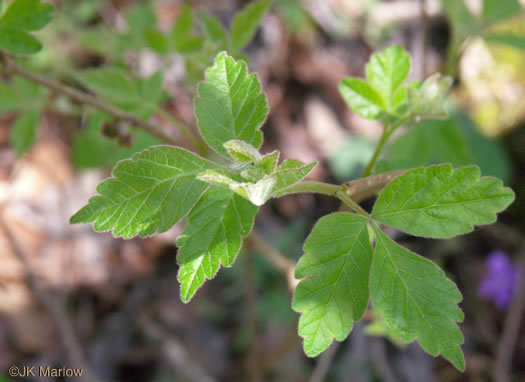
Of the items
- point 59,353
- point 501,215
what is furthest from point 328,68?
point 59,353

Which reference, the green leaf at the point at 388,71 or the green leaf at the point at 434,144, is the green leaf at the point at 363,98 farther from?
the green leaf at the point at 434,144

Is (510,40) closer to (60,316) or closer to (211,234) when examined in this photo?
(211,234)

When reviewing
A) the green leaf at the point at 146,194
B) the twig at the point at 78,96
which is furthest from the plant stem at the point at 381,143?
the twig at the point at 78,96

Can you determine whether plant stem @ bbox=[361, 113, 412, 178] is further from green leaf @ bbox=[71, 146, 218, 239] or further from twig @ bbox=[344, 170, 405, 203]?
green leaf @ bbox=[71, 146, 218, 239]

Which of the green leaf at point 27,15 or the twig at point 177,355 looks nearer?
the green leaf at point 27,15

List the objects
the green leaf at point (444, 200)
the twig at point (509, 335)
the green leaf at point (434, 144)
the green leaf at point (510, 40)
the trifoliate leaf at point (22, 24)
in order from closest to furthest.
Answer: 1. the green leaf at point (444, 200)
2. the trifoliate leaf at point (22, 24)
3. the green leaf at point (510, 40)
4. the green leaf at point (434, 144)
5. the twig at point (509, 335)

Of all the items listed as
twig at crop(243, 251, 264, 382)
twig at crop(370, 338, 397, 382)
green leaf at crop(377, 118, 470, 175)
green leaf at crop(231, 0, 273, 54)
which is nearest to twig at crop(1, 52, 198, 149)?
green leaf at crop(231, 0, 273, 54)

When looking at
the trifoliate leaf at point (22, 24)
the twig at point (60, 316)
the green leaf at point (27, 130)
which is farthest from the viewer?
the twig at point (60, 316)
